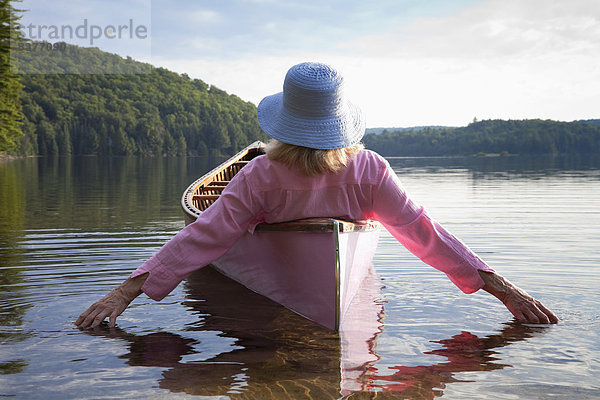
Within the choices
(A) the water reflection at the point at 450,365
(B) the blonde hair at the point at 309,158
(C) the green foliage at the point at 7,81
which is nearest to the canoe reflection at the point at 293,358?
(A) the water reflection at the point at 450,365

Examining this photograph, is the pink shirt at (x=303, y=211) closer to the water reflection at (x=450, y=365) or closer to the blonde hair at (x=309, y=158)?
the blonde hair at (x=309, y=158)

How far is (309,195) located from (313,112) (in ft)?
1.62

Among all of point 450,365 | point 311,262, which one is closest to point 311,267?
point 311,262

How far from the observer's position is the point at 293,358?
365cm

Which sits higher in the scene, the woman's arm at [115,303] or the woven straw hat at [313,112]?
the woven straw hat at [313,112]

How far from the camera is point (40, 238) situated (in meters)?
8.48

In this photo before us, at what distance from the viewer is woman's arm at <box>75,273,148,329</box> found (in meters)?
3.86

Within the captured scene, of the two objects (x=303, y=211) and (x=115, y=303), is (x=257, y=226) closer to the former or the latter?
(x=303, y=211)

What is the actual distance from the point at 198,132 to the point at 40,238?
107m

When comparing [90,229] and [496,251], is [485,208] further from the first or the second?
[90,229]

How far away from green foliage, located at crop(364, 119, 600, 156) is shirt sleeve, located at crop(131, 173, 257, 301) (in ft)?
313

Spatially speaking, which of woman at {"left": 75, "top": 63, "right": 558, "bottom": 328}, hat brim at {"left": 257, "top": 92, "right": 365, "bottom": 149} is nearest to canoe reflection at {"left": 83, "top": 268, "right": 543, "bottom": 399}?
woman at {"left": 75, "top": 63, "right": 558, "bottom": 328}

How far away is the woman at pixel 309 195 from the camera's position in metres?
3.59

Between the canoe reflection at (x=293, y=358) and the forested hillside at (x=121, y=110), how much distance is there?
289ft
